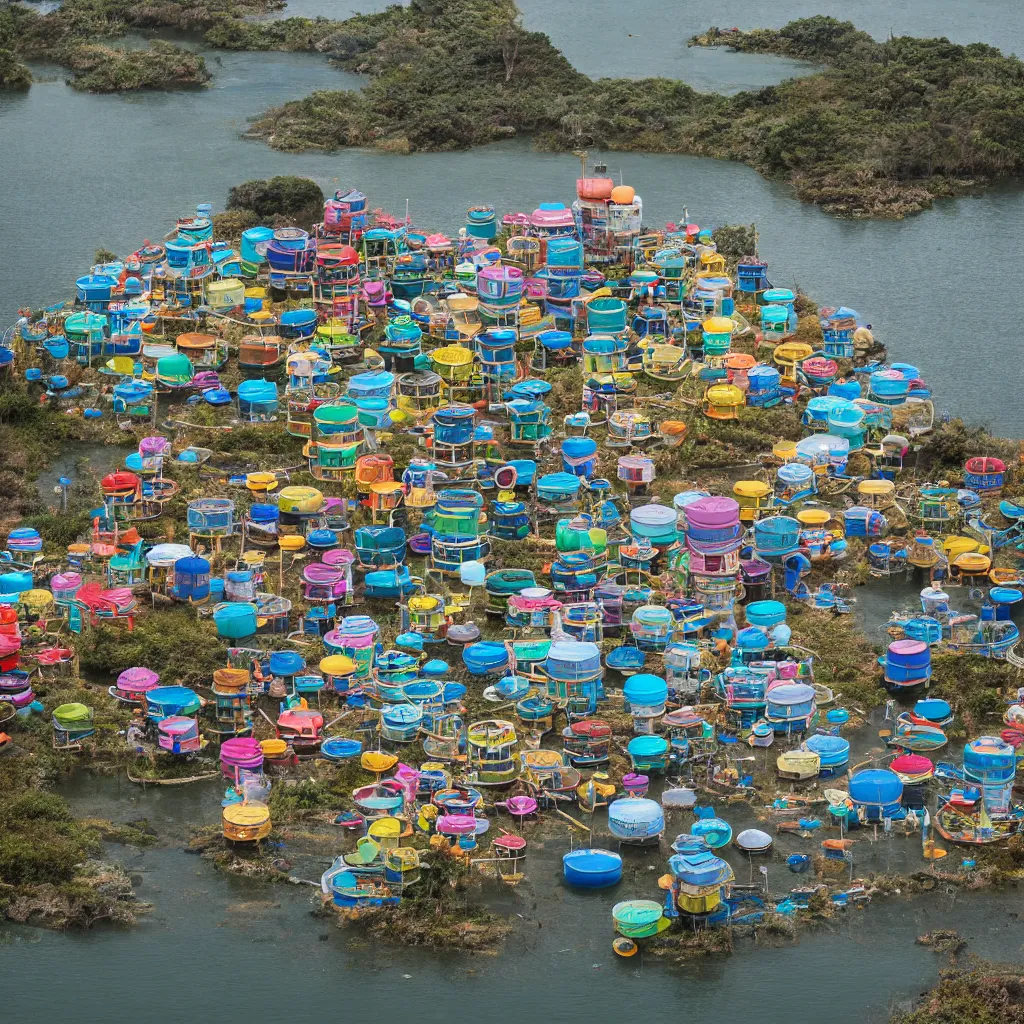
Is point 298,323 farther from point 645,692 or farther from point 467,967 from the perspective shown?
point 467,967

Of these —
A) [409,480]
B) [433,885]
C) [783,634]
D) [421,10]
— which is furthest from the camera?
[421,10]

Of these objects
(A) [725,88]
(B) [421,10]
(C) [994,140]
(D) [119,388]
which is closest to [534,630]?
(D) [119,388]

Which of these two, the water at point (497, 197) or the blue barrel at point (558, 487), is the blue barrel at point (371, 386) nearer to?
the blue barrel at point (558, 487)

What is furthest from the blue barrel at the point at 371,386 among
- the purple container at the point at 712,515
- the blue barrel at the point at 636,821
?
the blue barrel at the point at 636,821

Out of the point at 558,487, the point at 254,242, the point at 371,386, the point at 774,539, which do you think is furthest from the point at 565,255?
the point at 774,539

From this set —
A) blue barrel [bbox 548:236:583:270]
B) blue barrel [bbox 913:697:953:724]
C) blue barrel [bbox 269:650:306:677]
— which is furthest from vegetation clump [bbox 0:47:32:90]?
blue barrel [bbox 913:697:953:724]

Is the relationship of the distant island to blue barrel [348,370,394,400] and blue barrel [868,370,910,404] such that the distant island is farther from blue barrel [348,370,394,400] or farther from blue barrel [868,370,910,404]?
blue barrel [348,370,394,400]

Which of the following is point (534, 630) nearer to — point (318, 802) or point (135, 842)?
point (318, 802)
